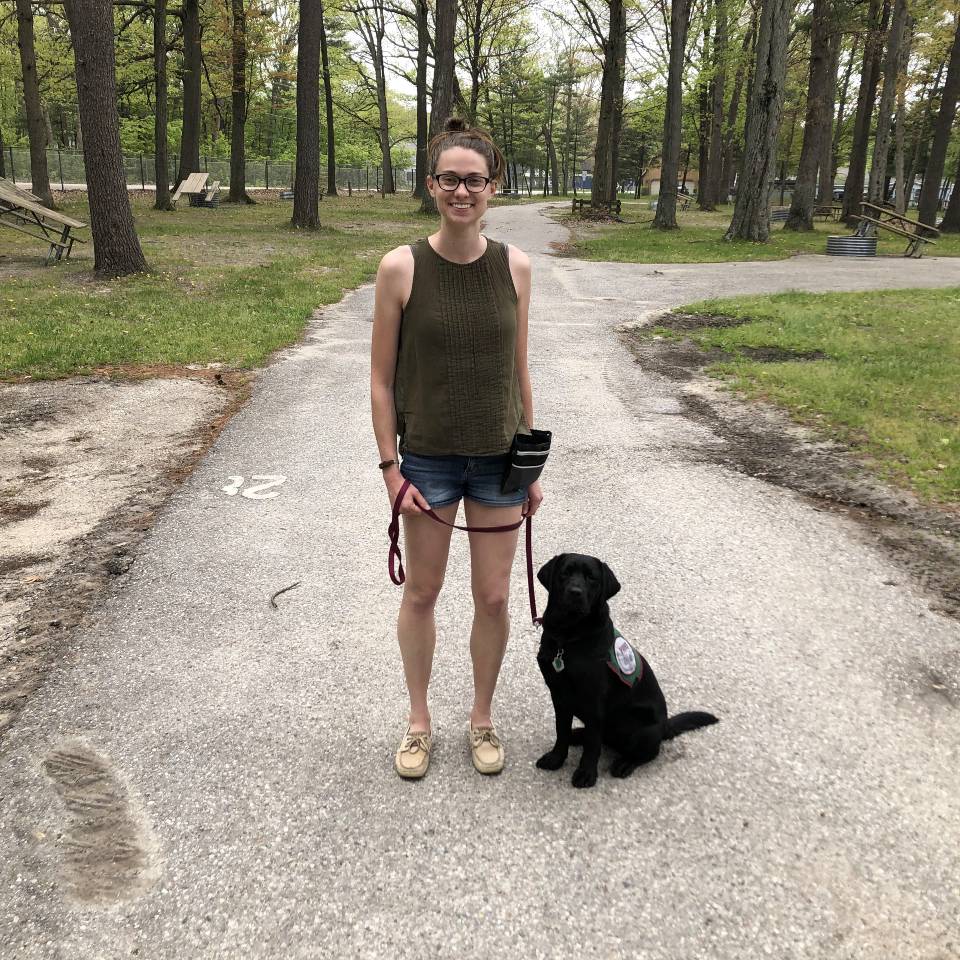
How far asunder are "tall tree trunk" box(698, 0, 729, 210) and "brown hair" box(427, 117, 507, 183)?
106 feet

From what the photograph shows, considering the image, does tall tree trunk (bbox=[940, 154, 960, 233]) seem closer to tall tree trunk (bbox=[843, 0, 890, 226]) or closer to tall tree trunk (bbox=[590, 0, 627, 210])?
tall tree trunk (bbox=[843, 0, 890, 226])

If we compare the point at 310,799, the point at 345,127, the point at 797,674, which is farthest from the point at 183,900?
the point at 345,127

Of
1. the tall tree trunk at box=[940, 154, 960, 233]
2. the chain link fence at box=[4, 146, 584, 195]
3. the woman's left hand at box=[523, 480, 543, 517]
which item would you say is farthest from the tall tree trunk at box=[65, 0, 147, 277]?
the tall tree trunk at box=[940, 154, 960, 233]

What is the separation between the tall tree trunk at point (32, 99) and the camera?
2083 centimetres

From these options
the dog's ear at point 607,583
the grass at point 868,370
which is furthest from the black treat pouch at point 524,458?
the grass at point 868,370

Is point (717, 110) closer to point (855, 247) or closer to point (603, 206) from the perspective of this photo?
point (603, 206)

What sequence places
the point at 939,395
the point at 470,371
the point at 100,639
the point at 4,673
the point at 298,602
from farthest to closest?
the point at 939,395
the point at 298,602
the point at 100,639
the point at 4,673
the point at 470,371

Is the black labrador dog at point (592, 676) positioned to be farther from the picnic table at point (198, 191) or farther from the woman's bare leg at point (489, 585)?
the picnic table at point (198, 191)

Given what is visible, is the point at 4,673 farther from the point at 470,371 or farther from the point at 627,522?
the point at 627,522

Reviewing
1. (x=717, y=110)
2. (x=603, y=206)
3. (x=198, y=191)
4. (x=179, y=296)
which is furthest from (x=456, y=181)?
(x=717, y=110)

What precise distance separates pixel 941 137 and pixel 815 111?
4.18 metres

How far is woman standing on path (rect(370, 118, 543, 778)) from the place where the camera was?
91.7 inches

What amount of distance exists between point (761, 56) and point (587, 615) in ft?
68.9

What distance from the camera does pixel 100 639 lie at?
136 inches
